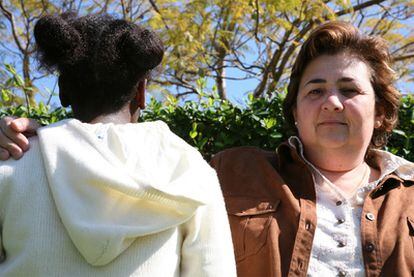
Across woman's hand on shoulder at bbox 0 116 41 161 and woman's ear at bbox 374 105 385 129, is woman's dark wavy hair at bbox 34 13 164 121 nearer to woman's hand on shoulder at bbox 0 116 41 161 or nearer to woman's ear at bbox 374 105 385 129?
woman's hand on shoulder at bbox 0 116 41 161

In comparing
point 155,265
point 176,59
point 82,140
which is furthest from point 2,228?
point 176,59

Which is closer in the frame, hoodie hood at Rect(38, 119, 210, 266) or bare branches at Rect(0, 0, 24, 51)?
hoodie hood at Rect(38, 119, 210, 266)

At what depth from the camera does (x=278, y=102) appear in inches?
123

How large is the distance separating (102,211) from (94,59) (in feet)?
1.47

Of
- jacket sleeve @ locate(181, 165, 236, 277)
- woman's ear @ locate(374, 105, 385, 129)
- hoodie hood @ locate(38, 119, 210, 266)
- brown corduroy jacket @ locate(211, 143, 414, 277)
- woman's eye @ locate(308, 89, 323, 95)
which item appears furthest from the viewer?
woman's ear @ locate(374, 105, 385, 129)

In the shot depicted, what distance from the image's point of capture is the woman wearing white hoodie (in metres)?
1.49

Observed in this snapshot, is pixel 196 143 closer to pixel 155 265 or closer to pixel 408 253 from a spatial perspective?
pixel 408 253

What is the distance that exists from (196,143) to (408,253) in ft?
4.31

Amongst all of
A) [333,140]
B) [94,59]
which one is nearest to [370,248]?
[333,140]

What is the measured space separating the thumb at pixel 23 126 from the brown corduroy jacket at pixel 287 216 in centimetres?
96

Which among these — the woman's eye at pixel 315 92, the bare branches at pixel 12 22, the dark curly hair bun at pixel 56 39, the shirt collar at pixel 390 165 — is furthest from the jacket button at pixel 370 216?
the bare branches at pixel 12 22

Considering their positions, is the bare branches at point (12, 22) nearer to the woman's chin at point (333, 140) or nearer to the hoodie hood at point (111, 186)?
the woman's chin at point (333, 140)

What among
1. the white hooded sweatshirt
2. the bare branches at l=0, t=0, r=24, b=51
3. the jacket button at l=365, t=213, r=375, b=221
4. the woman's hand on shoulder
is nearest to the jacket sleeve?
the white hooded sweatshirt

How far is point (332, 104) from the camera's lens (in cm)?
239
